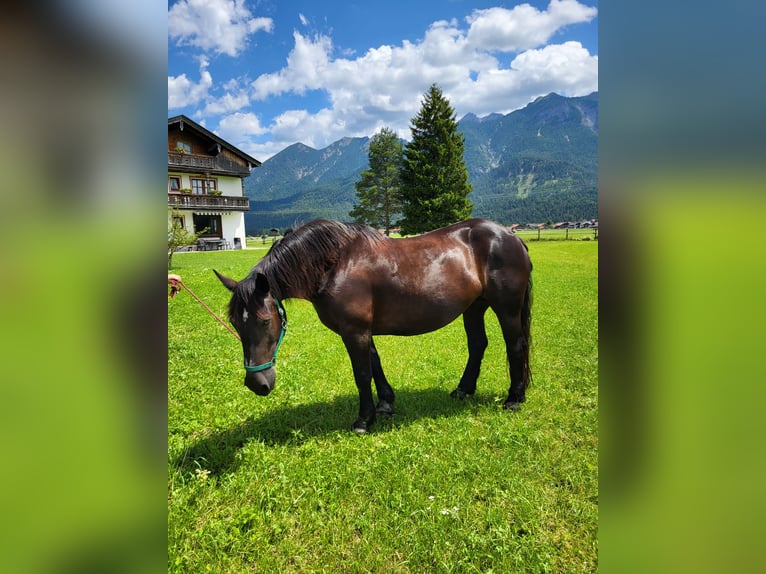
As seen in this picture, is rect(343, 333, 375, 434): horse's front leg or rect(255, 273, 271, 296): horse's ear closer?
rect(255, 273, 271, 296): horse's ear

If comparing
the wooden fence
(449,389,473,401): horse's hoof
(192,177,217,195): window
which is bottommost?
(449,389,473,401): horse's hoof

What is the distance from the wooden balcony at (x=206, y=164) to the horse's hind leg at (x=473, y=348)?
29856mm

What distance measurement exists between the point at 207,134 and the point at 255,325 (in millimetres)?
33285

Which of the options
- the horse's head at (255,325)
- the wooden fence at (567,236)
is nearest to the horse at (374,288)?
the horse's head at (255,325)

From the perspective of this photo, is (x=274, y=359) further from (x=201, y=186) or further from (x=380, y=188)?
(x=380, y=188)

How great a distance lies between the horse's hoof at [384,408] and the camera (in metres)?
4.41

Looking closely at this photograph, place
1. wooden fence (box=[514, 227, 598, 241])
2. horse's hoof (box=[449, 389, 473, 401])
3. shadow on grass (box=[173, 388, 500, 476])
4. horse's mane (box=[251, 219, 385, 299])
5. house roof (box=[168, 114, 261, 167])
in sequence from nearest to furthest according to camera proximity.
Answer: shadow on grass (box=[173, 388, 500, 476])
horse's mane (box=[251, 219, 385, 299])
horse's hoof (box=[449, 389, 473, 401])
house roof (box=[168, 114, 261, 167])
wooden fence (box=[514, 227, 598, 241])

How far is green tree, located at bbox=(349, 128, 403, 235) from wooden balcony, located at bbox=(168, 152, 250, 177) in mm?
14578

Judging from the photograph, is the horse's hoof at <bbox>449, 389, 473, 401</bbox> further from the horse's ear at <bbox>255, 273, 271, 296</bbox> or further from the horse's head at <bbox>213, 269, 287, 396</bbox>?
the horse's ear at <bbox>255, 273, 271, 296</bbox>

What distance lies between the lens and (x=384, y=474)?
3.24 metres

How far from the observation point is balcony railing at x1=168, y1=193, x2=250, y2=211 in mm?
30438

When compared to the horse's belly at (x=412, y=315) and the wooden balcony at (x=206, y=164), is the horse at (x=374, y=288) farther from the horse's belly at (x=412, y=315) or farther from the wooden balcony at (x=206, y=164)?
the wooden balcony at (x=206, y=164)

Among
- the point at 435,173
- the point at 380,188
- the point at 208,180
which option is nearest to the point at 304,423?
the point at 435,173

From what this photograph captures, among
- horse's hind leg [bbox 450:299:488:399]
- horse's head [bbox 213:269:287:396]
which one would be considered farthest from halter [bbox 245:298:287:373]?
horse's hind leg [bbox 450:299:488:399]
